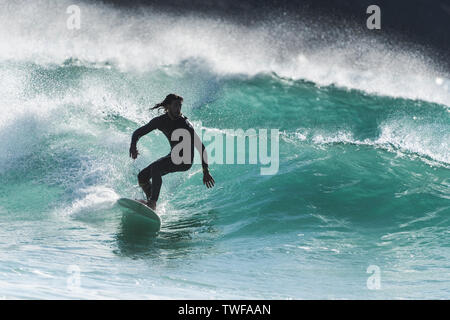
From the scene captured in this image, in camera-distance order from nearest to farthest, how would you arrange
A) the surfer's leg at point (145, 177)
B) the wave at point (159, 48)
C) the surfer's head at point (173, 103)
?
1. the surfer's head at point (173, 103)
2. the surfer's leg at point (145, 177)
3. the wave at point (159, 48)

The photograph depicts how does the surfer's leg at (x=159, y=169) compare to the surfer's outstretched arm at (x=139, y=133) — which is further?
the surfer's leg at (x=159, y=169)

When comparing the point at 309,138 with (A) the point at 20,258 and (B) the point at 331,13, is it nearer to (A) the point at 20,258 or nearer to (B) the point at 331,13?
(A) the point at 20,258

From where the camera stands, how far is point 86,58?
516 inches

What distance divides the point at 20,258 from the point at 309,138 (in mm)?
6600

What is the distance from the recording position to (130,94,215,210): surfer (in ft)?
21.5

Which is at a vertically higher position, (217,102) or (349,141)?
(217,102)

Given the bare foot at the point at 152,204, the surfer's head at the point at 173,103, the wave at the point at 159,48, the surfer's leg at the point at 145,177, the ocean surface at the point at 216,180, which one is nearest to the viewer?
the ocean surface at the point at 216,180

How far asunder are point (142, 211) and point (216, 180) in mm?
2608

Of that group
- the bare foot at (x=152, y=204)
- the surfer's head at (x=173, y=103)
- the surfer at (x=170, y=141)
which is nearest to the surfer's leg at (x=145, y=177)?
the surfer at (x=170, y=141)

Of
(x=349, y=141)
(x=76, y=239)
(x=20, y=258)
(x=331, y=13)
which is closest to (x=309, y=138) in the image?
(x=349, y=141)

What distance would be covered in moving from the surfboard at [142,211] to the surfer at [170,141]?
116 mm

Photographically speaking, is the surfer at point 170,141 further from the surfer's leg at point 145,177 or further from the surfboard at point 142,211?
the surfboard at point 142,211

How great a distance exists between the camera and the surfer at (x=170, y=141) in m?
6.57

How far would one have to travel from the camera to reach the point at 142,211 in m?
6.74
